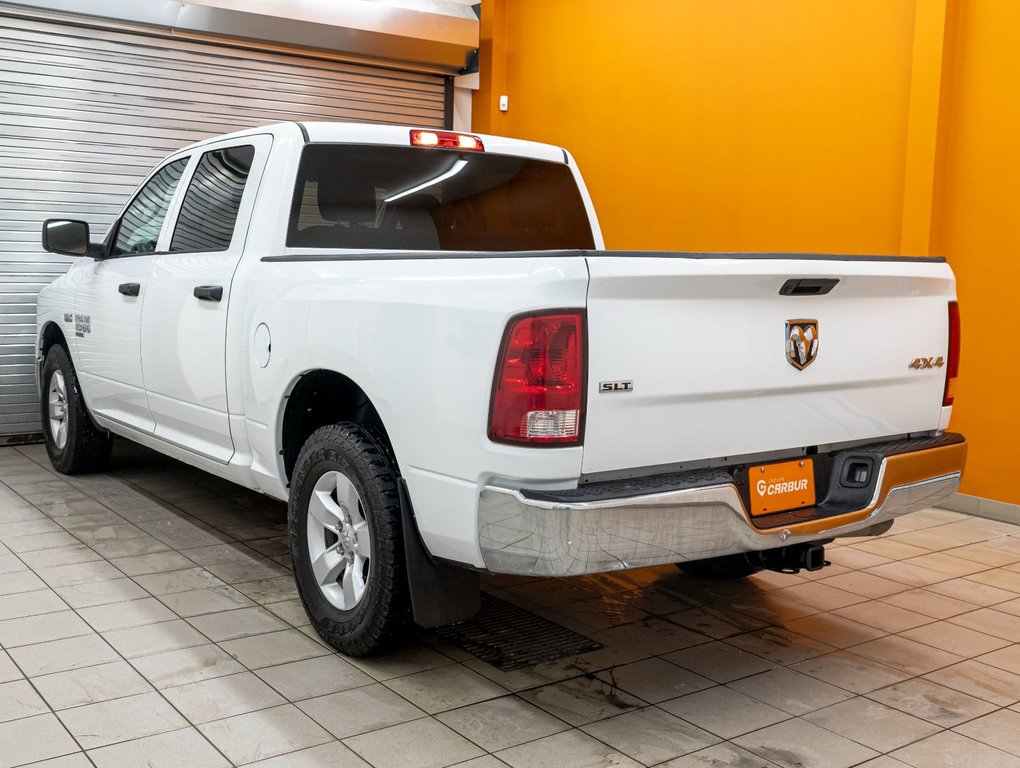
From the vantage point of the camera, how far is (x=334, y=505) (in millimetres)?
3268

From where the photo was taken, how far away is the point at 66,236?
16.6ft

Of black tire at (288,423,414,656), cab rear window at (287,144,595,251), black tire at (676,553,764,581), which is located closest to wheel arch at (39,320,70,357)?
cab rear window at (287,144,595,251)

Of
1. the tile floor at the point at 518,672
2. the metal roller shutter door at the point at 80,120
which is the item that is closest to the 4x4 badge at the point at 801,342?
the tile floor at the point at 518,672

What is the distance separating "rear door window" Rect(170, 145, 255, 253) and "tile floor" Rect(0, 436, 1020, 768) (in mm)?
1379

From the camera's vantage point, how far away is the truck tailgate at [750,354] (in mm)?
2559

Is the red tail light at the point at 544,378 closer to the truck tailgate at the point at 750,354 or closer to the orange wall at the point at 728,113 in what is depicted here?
the truck tailgate at the point at 750,354

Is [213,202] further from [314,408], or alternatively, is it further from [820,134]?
[820,134]

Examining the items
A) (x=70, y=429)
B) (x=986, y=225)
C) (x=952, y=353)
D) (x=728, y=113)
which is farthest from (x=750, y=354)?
(x=728, y=113)

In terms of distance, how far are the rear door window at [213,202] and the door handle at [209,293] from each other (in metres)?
0.19

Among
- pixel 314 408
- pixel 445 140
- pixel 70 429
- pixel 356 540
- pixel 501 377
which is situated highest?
pixel 445 140

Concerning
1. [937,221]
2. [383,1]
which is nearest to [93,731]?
[937,221]

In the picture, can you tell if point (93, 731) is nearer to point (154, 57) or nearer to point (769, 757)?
point (769, 757)

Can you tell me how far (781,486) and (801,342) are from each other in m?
0.43

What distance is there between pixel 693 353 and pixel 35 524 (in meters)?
3.63
